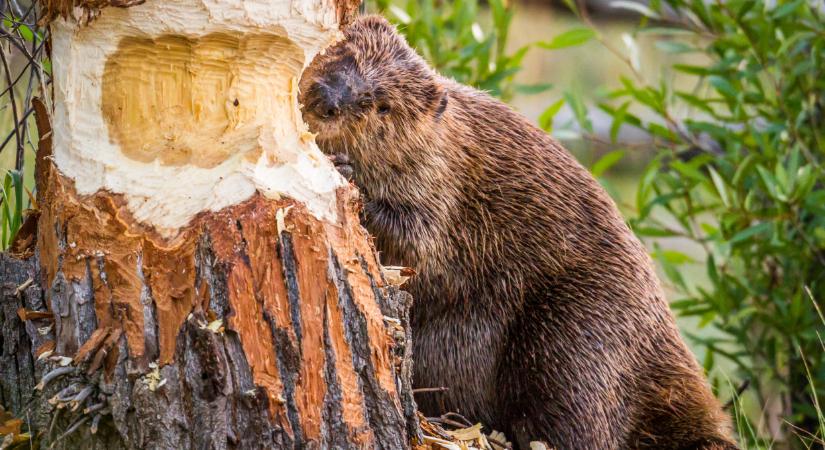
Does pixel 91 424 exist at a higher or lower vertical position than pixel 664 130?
lower

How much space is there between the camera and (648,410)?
289 centimetres

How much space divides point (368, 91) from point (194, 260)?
1.08 meters

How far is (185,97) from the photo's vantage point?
1.96 meters

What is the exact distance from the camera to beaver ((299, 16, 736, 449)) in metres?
2.78

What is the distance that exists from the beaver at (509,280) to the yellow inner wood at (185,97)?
0.76 m

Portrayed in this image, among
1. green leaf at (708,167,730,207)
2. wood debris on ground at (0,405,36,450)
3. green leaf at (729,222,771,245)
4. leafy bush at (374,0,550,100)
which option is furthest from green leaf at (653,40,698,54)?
wood debris on ground at (0,405,36,450)

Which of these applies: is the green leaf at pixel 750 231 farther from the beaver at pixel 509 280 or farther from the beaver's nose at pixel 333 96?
the beaver's nose at pixel 333 96

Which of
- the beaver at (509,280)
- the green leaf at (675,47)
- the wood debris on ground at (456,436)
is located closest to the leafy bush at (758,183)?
the green leaf at (675,47)

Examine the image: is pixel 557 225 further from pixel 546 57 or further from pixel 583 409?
pixel 546 57

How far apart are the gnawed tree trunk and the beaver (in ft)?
2.54

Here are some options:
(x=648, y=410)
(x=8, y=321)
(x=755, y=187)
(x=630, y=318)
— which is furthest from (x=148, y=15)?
(x=755, y=187)

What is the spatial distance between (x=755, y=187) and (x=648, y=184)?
0.55 m

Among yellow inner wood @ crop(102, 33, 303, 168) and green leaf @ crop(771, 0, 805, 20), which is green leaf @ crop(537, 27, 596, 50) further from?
yellow inner wood @ crop(102, 33, 303, 168)

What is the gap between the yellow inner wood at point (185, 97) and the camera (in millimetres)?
1921
